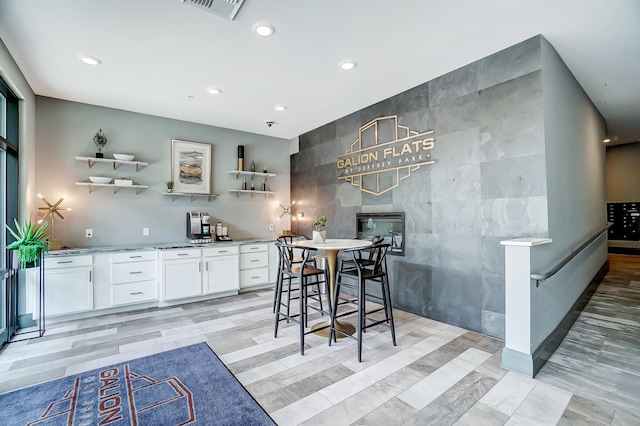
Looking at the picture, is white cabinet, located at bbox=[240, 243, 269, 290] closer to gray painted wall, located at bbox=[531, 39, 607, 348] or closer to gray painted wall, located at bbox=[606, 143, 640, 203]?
gray painted wall, located at bbox=[531, 39, 607, 348]

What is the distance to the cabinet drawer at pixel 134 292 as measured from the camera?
12.7ft

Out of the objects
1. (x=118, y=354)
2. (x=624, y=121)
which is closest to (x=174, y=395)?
(x=118, y=354)

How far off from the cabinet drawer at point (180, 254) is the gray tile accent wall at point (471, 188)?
2.79 metres

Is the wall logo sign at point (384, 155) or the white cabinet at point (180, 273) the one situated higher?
the wall logo sign at point (384, 155)

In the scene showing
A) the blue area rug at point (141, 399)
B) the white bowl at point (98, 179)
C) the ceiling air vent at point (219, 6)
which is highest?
the ceiling air vent at point (219, 6)

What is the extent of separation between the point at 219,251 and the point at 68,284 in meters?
1.82

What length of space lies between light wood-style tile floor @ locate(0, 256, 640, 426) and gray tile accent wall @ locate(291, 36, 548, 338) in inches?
16.1

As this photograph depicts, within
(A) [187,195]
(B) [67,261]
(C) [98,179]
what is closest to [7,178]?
(C) [98,179]

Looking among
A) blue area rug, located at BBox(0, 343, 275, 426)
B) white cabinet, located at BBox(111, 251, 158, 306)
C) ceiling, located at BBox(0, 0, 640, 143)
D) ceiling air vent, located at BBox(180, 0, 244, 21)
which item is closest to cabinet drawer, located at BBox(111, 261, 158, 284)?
white cabinet, located at BBox(111, 251, 158, 306)

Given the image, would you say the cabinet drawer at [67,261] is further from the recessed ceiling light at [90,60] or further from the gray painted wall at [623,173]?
the gray painted wall at [623,173]

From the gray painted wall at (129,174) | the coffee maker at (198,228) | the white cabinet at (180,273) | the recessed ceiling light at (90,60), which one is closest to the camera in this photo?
the recessed ceiling light at (90,60)

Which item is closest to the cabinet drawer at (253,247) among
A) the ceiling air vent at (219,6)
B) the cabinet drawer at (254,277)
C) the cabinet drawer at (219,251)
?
the cabinet drawer at (219,251)

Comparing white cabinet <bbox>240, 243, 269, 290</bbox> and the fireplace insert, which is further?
white cabinet <bbox>240, 243, 269, 290</bbox>

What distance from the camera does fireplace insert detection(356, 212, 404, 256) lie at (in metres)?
3.94
